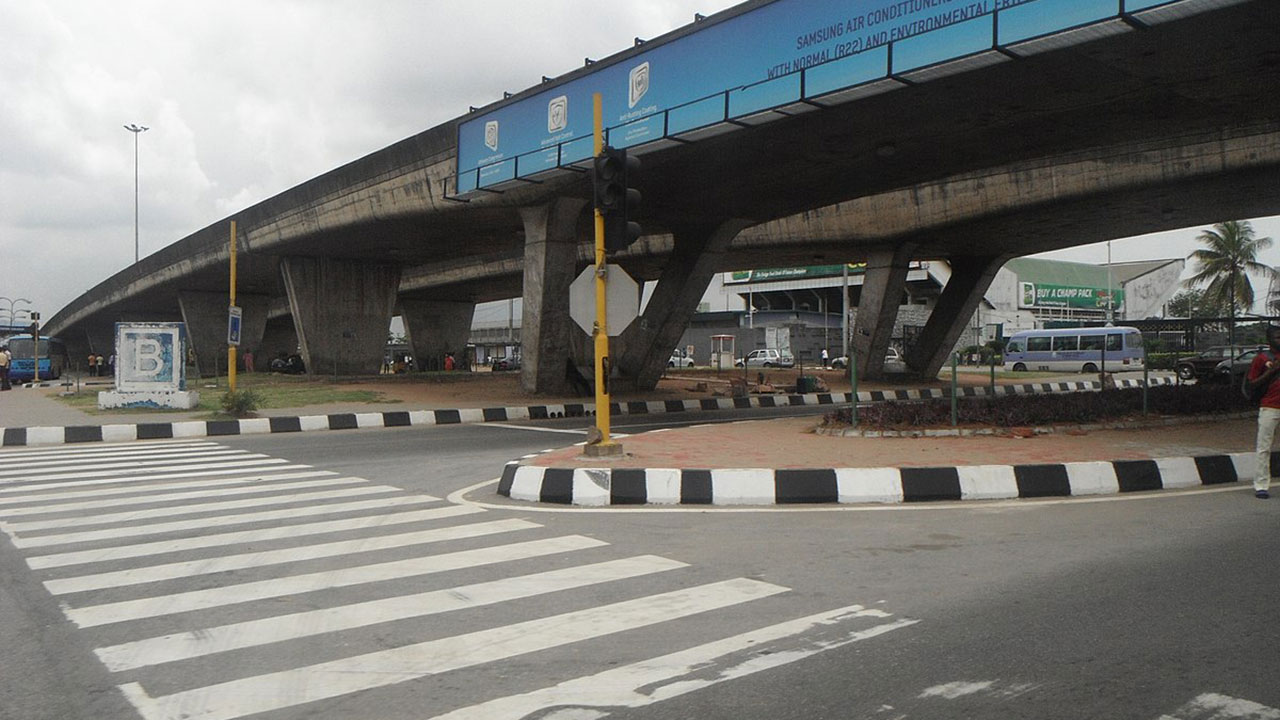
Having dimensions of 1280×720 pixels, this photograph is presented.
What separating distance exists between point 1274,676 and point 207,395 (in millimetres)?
27902

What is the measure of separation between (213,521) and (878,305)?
30.5 m

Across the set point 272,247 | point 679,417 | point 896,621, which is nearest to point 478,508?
point 896,621

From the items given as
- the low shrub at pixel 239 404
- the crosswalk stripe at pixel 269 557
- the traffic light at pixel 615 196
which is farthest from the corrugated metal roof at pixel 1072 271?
the crosswalk stripe at pixel 269 557

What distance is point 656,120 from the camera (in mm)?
17797

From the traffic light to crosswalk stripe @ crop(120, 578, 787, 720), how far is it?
17.6 ft

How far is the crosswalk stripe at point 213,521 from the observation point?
23.0ft

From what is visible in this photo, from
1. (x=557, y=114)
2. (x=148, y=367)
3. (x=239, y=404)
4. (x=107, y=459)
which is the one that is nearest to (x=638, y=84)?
(x=557, y=114)

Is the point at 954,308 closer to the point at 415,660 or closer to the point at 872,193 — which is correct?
the point at 872,193

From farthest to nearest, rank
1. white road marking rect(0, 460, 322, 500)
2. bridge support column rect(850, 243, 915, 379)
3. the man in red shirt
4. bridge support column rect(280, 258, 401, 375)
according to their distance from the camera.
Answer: bridge support column rect(280, 258, 401, 375) → bridge support column rect(850, 243, 915, 379) → white road marking rect(0, 460, 322, 500) → the man in red shirt

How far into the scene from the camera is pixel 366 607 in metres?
5.00

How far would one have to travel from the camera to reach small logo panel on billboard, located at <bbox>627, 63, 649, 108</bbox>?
18.3 m

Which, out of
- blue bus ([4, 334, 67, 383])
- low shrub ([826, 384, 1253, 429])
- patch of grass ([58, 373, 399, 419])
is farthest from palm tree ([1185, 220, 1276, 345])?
blue bus ([4, 334, 67, 383])

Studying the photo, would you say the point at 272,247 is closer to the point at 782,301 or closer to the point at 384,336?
the point at 384,336

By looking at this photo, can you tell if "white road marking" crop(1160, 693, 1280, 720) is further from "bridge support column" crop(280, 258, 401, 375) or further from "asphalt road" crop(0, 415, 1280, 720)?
"bridge support column" crop(280, 258, 401, 375)
